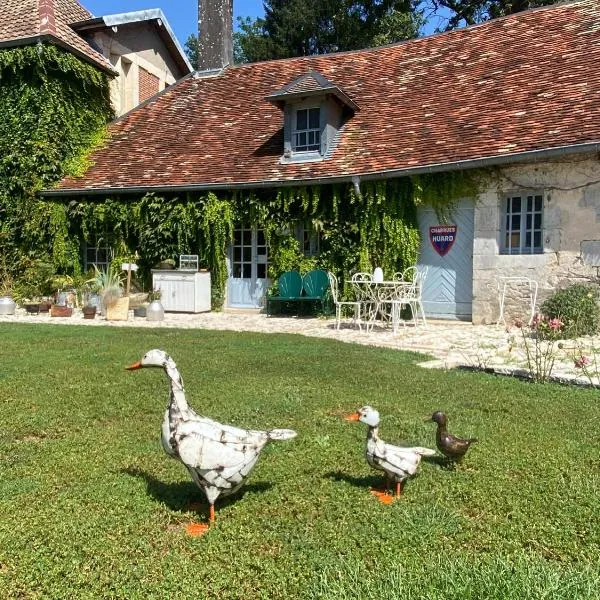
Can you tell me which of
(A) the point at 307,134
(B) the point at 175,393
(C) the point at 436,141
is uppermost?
(A) the point at 307,134

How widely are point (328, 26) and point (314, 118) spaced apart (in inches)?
669

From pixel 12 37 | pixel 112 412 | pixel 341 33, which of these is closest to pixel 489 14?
pixel 341 33

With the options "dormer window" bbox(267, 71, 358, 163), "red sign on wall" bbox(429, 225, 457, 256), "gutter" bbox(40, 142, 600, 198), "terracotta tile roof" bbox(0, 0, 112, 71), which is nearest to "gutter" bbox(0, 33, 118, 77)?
"terracotta tile roof" bbox(0, 0, 112, 71)

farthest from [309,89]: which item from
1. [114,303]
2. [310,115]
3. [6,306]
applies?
[6,306]

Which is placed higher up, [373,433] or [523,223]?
[523,223]

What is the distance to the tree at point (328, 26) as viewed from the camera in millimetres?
25656

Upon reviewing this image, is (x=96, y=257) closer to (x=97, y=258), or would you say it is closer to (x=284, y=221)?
(x=97, y=258)

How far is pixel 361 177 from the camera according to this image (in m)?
11.3

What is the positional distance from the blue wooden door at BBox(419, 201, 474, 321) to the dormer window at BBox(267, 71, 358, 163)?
2.83m

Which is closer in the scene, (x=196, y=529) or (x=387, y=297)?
(x=196, y=529)

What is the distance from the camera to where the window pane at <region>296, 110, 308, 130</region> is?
12.9 m

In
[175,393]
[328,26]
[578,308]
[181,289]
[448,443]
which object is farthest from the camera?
[328,26]

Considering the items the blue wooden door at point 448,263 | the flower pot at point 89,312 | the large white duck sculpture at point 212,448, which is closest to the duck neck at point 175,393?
the large white duck sculpture at point 212,448

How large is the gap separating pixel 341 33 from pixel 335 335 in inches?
865
